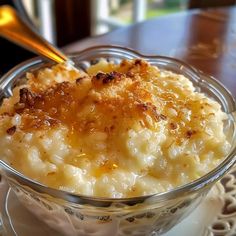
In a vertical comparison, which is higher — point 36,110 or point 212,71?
point 36,110

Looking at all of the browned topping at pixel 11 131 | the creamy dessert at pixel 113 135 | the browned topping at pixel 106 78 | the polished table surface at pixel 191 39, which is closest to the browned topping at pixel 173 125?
the creamy dessert at pixel 113 135

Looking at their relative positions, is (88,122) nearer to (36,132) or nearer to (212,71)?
(36,132)

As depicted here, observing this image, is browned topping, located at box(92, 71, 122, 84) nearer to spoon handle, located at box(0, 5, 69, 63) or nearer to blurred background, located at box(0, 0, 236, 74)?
spoon handle, located at box(0, 5, 69, 63)

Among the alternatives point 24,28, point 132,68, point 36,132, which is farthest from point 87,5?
point 36,132

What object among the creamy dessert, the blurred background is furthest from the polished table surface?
the blurred background

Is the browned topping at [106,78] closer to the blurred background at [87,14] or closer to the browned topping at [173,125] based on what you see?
the browned topping at [173,125]
